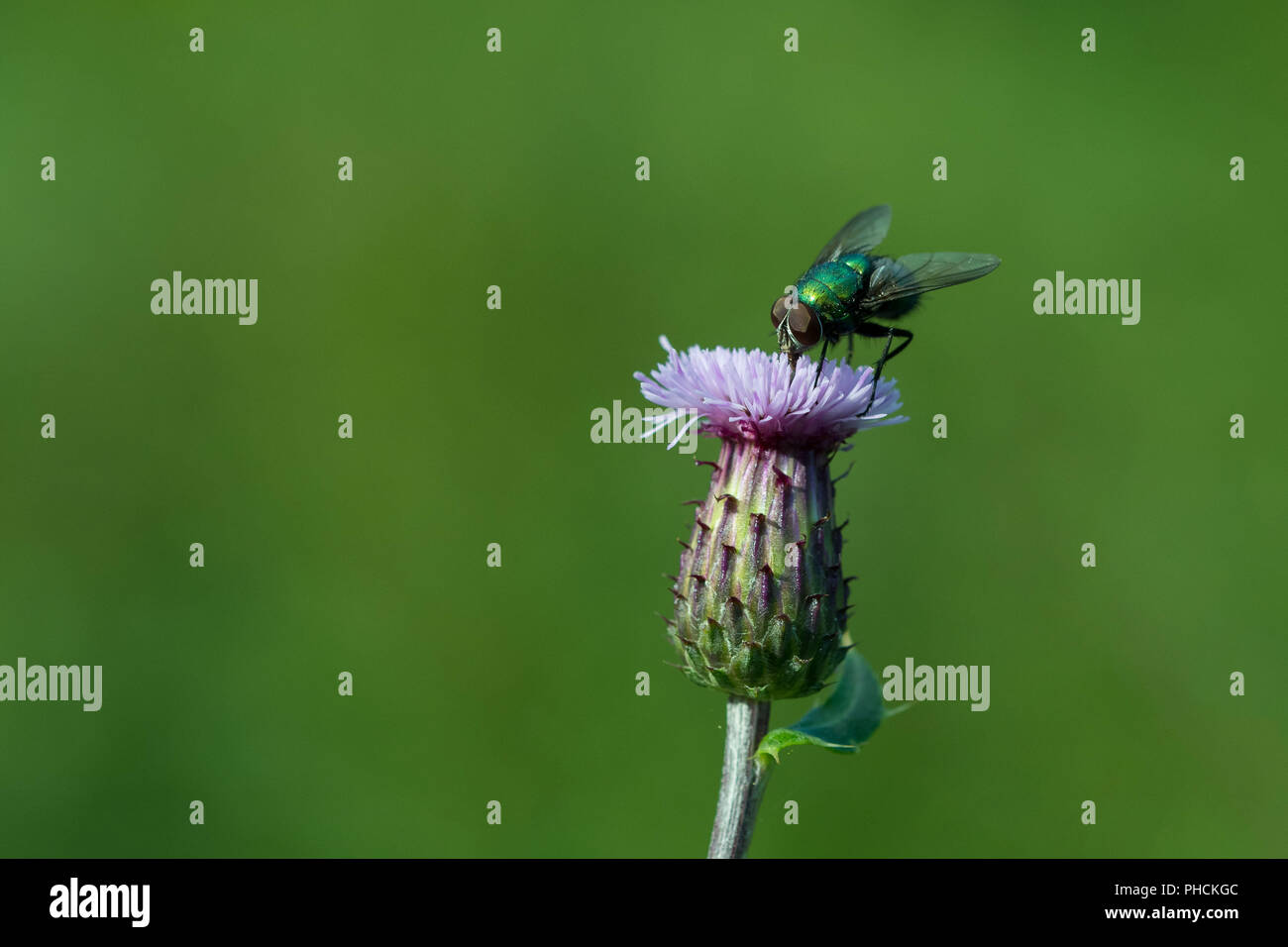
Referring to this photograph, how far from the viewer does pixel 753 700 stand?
3021 mm

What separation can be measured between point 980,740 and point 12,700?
16.0 ft

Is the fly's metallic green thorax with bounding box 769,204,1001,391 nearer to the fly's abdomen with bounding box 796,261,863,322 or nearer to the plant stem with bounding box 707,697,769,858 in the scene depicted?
the fly's abdomen with bounding box 796,261,863,322

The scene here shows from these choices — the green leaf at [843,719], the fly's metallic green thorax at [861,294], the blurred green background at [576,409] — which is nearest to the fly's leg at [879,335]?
the fly's metallic green thorax at [861,294]

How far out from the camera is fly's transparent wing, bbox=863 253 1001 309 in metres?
3.13

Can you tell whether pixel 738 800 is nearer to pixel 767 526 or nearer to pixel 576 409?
pixel 767 526

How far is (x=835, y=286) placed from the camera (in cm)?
310

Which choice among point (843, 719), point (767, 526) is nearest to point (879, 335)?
point (767, 526)

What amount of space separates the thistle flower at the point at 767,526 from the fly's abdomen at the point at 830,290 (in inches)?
5.4

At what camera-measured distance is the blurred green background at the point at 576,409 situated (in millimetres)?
6285

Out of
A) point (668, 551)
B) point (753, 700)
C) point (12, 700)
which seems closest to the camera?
point (753, 700)

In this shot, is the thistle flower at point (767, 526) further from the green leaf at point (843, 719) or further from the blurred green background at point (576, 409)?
the blurred green background at point (576, 409)

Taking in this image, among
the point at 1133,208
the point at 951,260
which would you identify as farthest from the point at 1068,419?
the point at 951,260

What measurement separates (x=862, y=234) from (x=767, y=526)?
39.1 inches

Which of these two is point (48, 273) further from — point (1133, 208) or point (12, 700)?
point (1133, 208)
